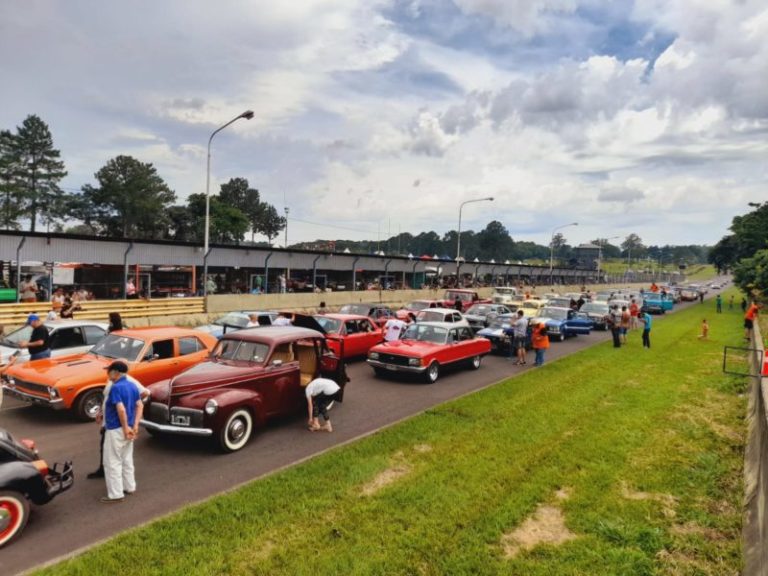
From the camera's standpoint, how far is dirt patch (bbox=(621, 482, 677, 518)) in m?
6.36

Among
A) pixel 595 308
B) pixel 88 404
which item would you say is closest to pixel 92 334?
pixel 88 404

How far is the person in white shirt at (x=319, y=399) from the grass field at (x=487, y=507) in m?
1.06

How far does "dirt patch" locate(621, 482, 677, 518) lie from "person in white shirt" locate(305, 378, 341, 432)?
184 inches

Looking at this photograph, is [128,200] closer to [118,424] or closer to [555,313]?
[555,313]

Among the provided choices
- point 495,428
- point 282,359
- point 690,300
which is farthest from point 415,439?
point 690,300

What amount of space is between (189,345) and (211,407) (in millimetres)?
3463

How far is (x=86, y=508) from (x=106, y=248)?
20.9 m

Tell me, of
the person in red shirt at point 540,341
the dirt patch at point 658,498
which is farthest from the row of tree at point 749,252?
the dirt patch at point 658,498

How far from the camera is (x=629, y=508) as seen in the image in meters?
6.30

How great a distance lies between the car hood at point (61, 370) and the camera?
8953 mm

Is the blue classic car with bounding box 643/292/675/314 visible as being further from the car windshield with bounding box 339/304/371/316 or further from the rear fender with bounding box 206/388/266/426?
the rear fender with bounding box 206/388/266/426

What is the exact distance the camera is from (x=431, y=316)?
19156 mm

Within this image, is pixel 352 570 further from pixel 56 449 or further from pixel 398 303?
pixel 398 303

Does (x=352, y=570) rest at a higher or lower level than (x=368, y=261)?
lower
